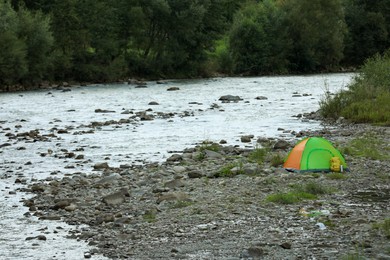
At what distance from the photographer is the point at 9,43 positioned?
53.3 meters

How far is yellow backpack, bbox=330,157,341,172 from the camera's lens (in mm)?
16547

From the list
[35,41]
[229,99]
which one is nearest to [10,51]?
[35,41]

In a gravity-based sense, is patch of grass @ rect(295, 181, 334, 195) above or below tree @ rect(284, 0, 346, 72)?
below

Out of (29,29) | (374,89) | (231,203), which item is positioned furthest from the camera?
(29,29)

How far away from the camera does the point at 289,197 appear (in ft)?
44.8

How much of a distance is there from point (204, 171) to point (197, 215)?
466cm

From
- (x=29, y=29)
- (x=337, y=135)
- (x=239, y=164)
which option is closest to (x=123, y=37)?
(x=29, y=29)

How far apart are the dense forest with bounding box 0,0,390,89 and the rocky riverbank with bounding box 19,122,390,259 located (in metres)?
39.5

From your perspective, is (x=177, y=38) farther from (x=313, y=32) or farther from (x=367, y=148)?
(x=367, y=148)

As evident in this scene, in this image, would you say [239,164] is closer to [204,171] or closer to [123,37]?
[204,171]

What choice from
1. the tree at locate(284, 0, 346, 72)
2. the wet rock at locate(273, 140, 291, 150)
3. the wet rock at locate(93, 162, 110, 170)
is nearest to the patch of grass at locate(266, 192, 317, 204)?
the wet rock at locate(93, 162, 110, 170)

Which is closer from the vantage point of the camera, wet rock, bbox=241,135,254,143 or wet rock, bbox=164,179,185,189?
wet rock, bbox=164,179,185,189

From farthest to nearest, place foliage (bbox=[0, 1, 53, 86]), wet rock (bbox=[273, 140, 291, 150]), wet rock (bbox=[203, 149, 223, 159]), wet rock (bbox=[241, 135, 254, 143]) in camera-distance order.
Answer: foliage (bbox=[0, 1, 53, 86]), wet rock (bbox=[241, 135, 254, 143]), wet rock (bbox=[273, 140, 291, 150]), wet rock (bbox=[203, 149, 223, 159])

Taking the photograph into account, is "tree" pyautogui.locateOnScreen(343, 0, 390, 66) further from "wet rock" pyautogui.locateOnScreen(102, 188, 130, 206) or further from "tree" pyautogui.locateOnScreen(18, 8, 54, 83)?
"wet rock" pyautogui.locateOnScreen(102, 188, 130, 206)
